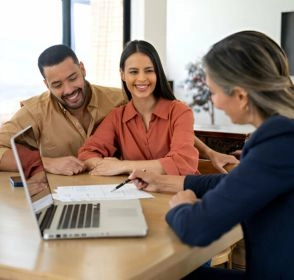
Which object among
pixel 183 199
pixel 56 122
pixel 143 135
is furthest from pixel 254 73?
pixel 56 122

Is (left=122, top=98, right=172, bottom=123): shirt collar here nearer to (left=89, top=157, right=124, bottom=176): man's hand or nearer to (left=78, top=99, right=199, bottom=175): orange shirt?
(left=78, top=99, right=199, bottom=175): orange shirt

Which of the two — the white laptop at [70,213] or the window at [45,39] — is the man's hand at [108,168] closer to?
the white laptop at [70,213]

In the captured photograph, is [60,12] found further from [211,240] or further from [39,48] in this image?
[211,240]

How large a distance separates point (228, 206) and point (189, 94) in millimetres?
5480

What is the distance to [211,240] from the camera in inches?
41.5

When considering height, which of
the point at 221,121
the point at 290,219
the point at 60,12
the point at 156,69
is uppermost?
the point at 60,12

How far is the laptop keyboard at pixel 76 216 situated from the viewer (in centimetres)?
118

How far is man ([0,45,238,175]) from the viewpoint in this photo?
2197mm

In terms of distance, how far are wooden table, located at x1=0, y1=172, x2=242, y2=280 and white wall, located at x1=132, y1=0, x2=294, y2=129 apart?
4556mm

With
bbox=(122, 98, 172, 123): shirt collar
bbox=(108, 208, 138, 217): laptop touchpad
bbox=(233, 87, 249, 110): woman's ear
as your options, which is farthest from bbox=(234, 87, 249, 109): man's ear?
bbox=(122, 98, 172, 123): shirt collar

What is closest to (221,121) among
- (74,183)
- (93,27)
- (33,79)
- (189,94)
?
(189,94)

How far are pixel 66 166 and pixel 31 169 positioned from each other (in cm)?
59

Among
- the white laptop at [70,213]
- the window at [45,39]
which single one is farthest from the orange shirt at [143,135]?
the window at [45,39]

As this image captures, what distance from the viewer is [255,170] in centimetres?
102
